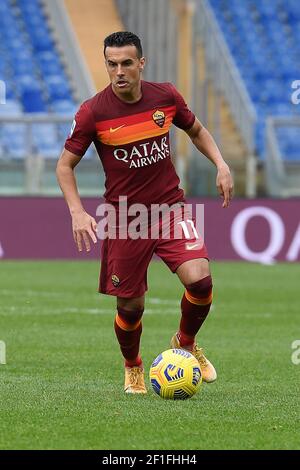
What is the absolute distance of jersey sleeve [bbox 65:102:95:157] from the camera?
7637mm

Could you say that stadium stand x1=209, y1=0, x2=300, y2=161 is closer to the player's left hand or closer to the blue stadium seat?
the blue stadium seat

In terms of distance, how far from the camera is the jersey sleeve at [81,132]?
25.1ft

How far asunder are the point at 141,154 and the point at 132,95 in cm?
36

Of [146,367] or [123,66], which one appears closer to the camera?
[123,66]

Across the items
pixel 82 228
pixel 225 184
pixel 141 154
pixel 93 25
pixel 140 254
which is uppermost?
pixel 141 154

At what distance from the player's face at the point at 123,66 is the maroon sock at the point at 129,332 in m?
1.38

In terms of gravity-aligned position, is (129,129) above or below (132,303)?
above

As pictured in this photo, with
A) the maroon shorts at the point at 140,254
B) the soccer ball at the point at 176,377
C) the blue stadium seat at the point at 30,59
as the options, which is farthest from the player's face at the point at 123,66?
the blue stadium seat at the point at 30,59

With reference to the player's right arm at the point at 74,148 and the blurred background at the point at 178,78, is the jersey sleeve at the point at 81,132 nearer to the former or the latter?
the player's right arm at the point at 74,148

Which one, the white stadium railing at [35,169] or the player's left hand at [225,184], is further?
the white stadium railing at [35,169]

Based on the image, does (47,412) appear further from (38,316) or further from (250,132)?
(250,132)

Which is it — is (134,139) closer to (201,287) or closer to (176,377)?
(201,287)

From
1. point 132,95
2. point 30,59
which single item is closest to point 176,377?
point 132,95

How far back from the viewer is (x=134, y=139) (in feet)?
25.4
